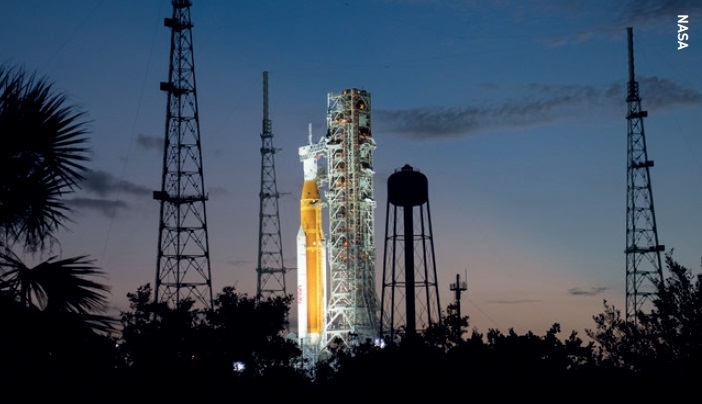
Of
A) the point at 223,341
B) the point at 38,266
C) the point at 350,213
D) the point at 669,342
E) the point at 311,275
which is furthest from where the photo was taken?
the point at 311,275

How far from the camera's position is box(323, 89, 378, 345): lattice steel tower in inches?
3723

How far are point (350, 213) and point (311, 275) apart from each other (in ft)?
28.1

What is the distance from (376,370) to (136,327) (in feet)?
51.2

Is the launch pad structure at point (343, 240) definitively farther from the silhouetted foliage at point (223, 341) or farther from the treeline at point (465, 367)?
the treeline at point (465, 367)

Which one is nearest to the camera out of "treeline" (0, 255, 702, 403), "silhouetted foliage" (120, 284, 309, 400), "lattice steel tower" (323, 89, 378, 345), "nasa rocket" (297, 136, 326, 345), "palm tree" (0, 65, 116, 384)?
"palm tree" (0, 65, 116, 384)

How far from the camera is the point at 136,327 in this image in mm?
43938

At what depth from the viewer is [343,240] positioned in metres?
95.6

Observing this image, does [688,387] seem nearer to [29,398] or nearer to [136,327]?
[29,398]

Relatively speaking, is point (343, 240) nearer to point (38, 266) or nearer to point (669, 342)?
point (669, 342)

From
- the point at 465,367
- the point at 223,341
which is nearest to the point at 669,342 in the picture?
the point at 465,367

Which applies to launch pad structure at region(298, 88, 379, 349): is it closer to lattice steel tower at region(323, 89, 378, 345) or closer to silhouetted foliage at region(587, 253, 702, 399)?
lattice steel tower at region(323, 89, 378, 345)

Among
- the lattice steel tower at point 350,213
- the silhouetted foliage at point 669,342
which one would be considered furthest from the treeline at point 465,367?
the lattice steel tower at point 350,213

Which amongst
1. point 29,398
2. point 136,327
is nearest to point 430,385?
point 136,327

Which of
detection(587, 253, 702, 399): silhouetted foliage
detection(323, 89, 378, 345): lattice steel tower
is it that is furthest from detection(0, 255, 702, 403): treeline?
detection(323, 89, 378, 345): lattice steel tower
